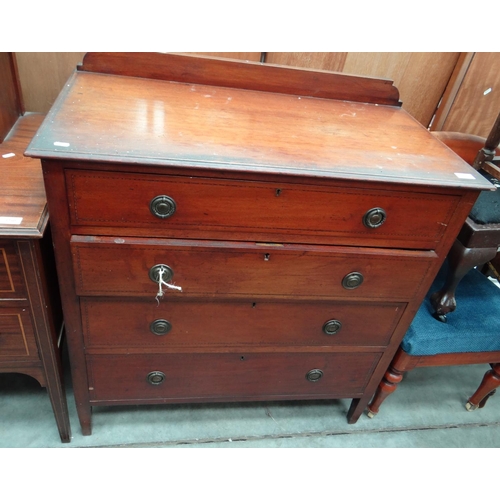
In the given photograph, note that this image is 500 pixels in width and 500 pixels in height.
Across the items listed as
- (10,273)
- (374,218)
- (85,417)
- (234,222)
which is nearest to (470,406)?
(374,218)

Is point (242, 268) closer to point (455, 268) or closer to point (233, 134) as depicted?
point (233, 134)

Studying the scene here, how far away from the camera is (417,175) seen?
963mm

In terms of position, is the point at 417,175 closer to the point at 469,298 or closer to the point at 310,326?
the point at 310,326

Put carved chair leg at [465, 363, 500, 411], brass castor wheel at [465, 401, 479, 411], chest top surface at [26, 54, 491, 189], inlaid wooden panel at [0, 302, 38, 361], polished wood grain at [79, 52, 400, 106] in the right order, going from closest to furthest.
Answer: chest top surface at [26, 54, 491, 189] → inlaid wooden panel at [0, 302, 38, 361] → polished wood grain at [79, 52, 400, 106] → carved chair leg at [465, 363, 500, 411] → brass castor wheel at [465, 401, 479, 411]

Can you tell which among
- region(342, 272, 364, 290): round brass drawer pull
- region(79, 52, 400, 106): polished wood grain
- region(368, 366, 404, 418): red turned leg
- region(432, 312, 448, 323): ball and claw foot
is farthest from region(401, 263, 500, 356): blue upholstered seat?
region(79, 52, 400, 106): polished wood grain

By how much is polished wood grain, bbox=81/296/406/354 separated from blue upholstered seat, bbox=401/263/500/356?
0.47ft

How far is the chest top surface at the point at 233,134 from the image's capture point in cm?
87

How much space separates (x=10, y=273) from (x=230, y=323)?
0.58 metres

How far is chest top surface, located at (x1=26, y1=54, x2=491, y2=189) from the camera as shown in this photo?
0.87 m

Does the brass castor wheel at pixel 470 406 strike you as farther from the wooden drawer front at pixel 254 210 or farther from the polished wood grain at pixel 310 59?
the polished wood grain at pixel 310 59

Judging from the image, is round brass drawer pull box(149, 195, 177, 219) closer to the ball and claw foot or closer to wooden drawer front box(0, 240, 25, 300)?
wooden drawer front box(0, 240, 25, 300)

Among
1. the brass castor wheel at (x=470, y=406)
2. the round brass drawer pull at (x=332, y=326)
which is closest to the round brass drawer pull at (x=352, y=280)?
the round brass drawer pull at (x=332, y=326)
